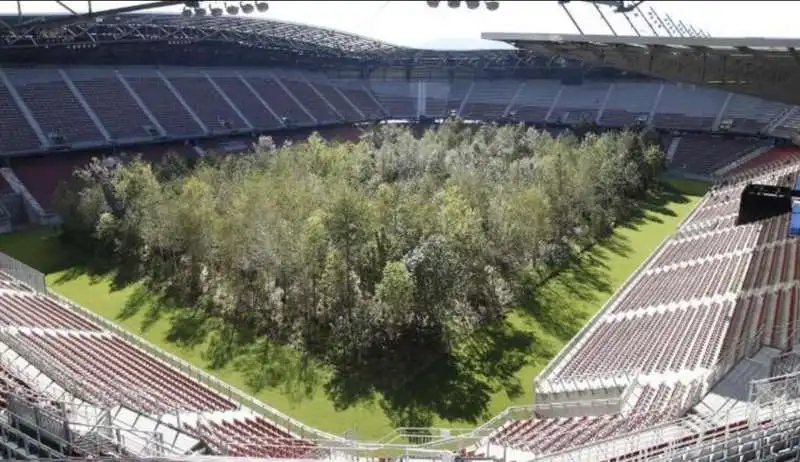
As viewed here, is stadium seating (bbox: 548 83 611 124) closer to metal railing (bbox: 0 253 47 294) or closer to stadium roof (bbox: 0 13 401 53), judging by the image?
stadium roof (bbox: 0 13 401 53)

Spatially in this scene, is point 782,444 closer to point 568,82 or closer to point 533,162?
point 533,162

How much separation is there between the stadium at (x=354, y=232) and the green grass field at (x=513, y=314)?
0.58ft

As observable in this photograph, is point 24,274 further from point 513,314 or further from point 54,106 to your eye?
point 54,106

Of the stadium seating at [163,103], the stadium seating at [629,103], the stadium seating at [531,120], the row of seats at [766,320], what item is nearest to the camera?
the row of seats at [766,320]

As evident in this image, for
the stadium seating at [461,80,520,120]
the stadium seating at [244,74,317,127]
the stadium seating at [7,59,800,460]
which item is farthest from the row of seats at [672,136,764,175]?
the stadium seating at [244,74,317,127]

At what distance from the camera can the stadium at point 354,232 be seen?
13.9 m

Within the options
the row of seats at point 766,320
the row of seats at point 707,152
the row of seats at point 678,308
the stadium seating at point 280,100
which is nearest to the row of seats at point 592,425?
the row of seats at point 678,308

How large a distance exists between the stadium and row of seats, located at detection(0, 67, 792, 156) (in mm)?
221

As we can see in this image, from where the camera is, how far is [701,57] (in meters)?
21.6

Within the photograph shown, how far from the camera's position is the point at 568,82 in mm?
72562

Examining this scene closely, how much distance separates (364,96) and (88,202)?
41873mm

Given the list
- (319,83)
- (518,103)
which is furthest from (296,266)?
(518,103)

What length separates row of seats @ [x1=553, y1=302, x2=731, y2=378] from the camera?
1948cm

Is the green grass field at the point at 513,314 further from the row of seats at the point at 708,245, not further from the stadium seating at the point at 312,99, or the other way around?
the stadium seating at the point at 312,99
